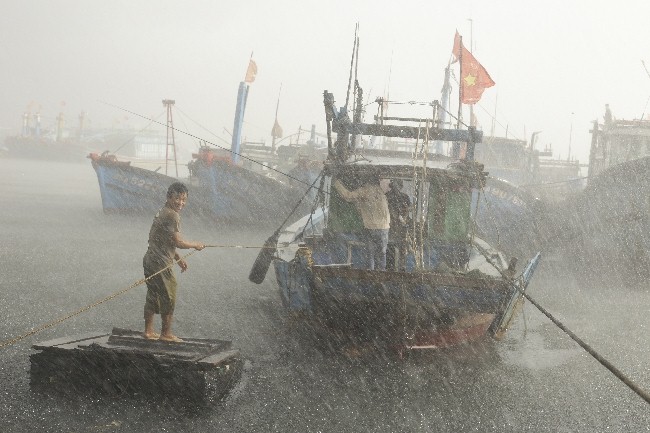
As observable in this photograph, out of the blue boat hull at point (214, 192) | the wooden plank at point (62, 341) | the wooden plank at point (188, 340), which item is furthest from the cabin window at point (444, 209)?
the blue boat hull at point (214, 192)

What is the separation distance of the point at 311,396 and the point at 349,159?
4212mm

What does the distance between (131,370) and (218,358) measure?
2.54 ft

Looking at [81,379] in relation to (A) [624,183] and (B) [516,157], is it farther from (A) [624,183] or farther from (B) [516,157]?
(B) [516,157]

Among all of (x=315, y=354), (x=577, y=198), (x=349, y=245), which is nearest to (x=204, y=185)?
(x=577, y=198)

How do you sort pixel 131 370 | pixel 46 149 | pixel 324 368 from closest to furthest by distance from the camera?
1. pixel 131 370
2. pixel 324 368
3. pixel 46 149

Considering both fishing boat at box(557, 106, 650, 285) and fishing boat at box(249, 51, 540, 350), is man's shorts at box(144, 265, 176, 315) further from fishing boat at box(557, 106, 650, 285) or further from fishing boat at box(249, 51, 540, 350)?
fishing boat at box(557, 106, 650, 285)

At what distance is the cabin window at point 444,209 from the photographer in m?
8.69

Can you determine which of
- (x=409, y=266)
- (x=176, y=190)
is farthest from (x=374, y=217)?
(x=176, y=190)

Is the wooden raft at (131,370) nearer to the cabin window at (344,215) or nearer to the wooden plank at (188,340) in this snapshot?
the wooden plank at (188,340)

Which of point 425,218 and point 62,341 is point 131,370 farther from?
point 425,218

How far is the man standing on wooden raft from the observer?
5.89 m

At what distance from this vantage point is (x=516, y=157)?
27188mm

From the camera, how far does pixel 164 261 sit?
19.3ft

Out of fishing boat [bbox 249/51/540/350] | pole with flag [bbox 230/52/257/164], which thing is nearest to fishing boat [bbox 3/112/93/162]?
pole with flag [bbox 230/52/257/164]
